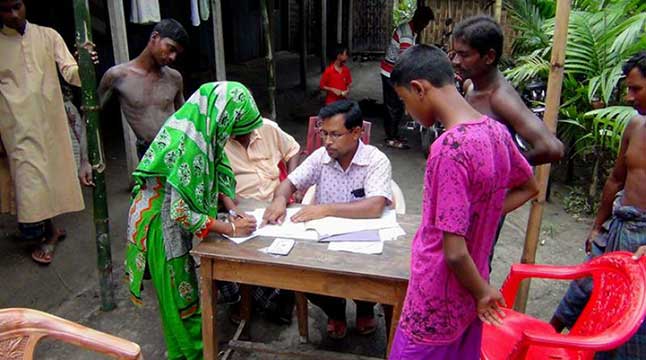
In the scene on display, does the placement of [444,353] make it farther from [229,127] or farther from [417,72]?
[229,127]

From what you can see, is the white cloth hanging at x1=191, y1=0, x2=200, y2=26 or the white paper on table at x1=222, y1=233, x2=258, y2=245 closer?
the white paper on table at x1=222, y1=233, x2=258, y2=245

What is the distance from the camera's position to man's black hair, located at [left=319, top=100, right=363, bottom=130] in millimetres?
2605

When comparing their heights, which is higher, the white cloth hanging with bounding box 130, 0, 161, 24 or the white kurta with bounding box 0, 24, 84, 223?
the white cloth hanging with bounding box 130, 0, 161, 24

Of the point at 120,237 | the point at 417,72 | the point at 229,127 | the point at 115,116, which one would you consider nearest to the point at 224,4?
the point at 115,116

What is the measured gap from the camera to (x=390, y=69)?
6586 millimetres

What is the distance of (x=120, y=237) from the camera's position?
13.1ft

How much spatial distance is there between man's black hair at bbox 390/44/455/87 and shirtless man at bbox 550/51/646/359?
1081mm

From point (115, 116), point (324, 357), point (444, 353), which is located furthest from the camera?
point (115, 116)

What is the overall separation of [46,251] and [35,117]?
3.03 ft

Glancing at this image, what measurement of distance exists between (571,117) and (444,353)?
3.88 m

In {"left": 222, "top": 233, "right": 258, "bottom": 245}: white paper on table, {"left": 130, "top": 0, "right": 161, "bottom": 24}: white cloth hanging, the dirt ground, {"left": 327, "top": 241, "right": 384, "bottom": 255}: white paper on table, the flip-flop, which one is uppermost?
{"left": 130, "top": 0, "right": 161, "bottom": 24}: white cloth hanging

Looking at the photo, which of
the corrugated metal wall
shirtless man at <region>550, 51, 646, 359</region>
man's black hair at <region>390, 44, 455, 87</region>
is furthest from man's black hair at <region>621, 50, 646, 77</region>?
the corrugated metal wall

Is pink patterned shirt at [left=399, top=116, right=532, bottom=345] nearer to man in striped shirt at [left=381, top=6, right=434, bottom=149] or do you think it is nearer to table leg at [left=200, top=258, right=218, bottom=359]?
table leg at [left=200, top=258, right=218, bottom=359]

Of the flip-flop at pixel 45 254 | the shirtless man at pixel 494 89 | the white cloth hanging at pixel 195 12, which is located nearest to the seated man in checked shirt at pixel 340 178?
the shirtless man at pixel 494 89
